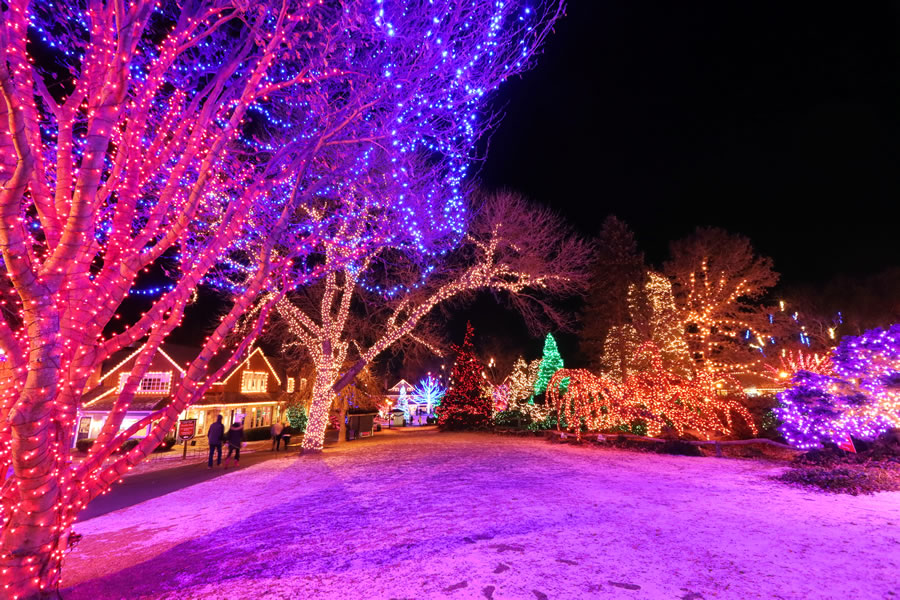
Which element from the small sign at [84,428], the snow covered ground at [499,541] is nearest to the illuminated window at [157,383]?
the small sign at [84,428]

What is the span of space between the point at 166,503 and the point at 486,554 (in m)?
7.23

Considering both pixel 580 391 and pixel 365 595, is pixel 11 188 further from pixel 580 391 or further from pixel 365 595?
pixel 580 391

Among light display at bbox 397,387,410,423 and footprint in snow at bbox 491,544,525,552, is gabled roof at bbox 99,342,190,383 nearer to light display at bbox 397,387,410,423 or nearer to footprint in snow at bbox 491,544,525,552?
footprint in snow at bbox 491,544,525,552

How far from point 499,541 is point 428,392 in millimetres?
57696

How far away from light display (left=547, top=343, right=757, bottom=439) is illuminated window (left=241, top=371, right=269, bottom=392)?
22.9 metres

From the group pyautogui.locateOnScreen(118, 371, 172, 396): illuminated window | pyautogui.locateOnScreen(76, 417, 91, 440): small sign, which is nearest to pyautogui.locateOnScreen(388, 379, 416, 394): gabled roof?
pyautogui.locateOnScreen(118, 371, 172, 396): illuminated window

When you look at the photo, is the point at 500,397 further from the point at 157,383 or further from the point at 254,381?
the point at 157,383

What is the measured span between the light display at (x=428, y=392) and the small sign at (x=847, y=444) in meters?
52.7

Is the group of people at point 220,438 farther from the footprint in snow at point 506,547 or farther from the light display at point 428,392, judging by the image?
the light display at point 428,392

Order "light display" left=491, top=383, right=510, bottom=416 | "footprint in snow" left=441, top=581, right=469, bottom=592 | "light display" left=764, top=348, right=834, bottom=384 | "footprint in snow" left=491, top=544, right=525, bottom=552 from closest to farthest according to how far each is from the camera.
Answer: "footprint in snow" left=441, top=581, right=469, bottom=592 < "footprint in snow" left=491, top=544, right=525, bottom=552 < "light display" left=764, top=348, right=834, bottom=384 < "light display" left=491, top=383, right=510, bottom=416

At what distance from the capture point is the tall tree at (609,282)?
31.9 meters

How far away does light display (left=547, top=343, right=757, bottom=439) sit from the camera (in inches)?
582

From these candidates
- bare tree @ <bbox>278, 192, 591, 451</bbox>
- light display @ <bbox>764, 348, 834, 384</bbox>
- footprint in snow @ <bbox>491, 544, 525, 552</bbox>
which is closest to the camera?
footprint in snow @ <bbox>491, 544, 525, 552</bbox>

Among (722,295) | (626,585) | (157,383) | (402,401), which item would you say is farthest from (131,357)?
(402,401)
